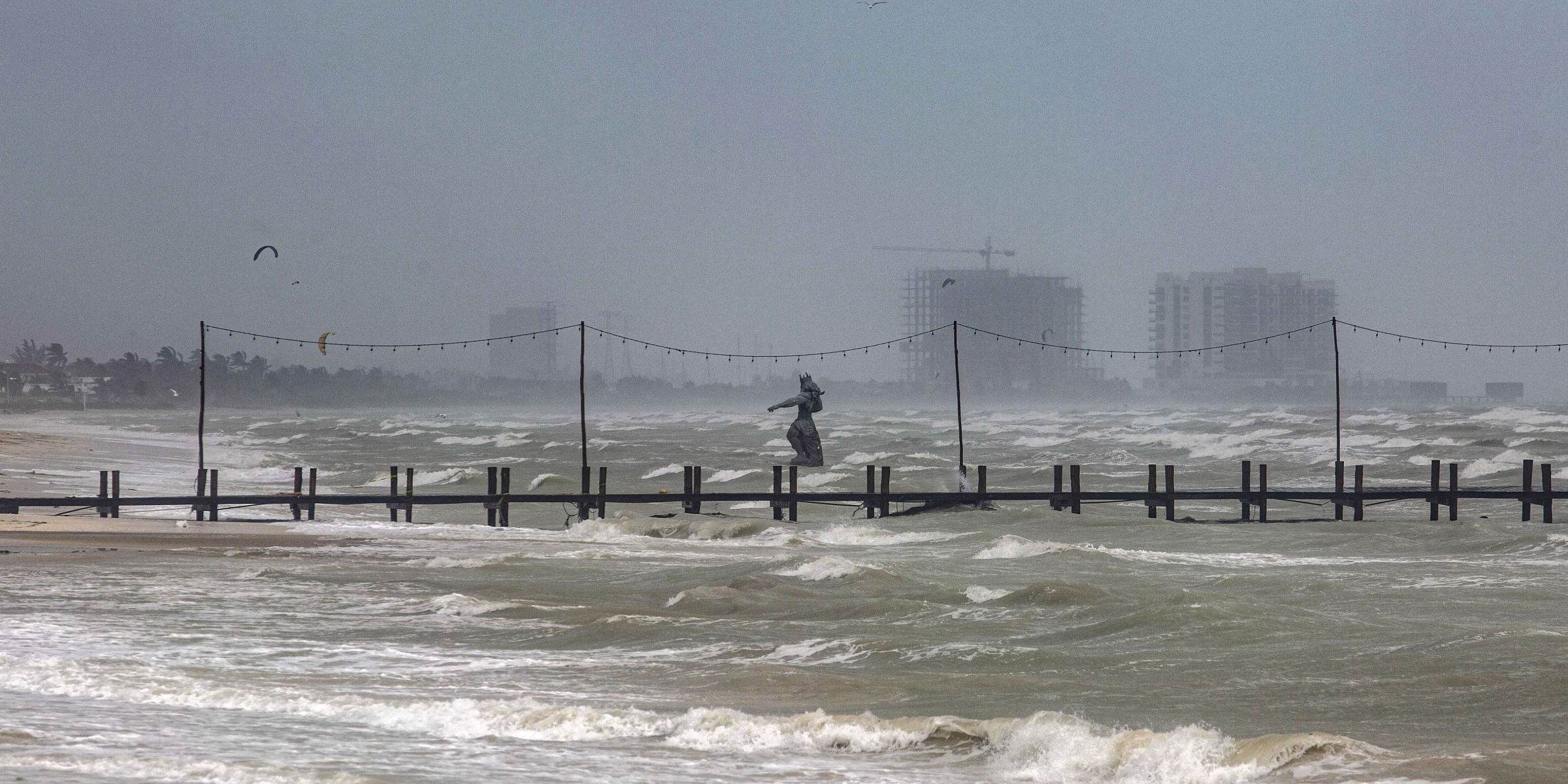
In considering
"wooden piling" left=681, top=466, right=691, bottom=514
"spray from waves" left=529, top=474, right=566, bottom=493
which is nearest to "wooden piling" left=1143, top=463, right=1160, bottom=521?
"wooden piling" left=681, top=466, right=691, bottom=514

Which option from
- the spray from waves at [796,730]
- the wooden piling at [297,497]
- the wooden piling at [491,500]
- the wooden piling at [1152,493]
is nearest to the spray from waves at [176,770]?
the spray from waves at [796,730]

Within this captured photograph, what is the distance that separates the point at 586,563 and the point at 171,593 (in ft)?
22.0

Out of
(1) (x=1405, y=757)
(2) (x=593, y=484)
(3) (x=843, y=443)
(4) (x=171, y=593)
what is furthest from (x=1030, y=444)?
(1) (x=1405, y=757)

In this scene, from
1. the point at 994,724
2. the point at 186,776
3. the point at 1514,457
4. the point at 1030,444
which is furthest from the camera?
the point at 1030,444

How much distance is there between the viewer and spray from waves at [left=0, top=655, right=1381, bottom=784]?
8844 mm

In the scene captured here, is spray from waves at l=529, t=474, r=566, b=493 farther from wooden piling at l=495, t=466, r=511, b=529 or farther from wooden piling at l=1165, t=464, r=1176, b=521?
wooden piling at l=1165, t=464, r=1176, b=521

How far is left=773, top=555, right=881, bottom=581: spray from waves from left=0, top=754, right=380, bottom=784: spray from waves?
11.7 metres

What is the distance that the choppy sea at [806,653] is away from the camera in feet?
29.5

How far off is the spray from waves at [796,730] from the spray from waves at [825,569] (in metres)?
9.13

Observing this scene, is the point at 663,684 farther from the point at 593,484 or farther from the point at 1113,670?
the point at 593,484

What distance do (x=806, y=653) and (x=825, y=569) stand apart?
21.1 ft

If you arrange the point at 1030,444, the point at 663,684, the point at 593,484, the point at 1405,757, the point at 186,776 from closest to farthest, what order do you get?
1. the point at 186,776
2. the point at 1405,757
3. the point at 663,684
4. the point at 593,484
5. the point at 1030,444

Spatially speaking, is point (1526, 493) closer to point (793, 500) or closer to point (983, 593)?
point (793, 500)

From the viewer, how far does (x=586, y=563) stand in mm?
22266
